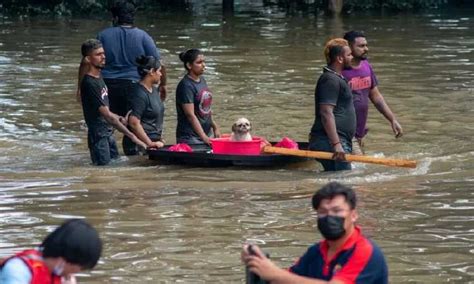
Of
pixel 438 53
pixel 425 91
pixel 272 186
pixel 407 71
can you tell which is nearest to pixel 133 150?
pixel 272 186

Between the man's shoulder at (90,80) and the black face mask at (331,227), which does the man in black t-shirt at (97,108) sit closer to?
the man's shoulder at (90,80)

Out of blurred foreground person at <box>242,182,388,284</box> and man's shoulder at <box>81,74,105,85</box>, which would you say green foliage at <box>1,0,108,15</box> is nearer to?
man's shoulder at <box>81,74,105,85</box>

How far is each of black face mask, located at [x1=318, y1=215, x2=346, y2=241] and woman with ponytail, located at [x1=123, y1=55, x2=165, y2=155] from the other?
22.4 ft

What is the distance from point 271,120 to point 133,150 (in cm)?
292

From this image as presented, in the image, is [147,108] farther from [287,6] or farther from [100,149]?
[287,6]

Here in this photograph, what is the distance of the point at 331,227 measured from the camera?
534 centimetres

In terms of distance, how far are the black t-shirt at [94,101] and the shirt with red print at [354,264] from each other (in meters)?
6.63

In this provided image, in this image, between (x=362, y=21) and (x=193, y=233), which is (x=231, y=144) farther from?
(x=362, y=21)

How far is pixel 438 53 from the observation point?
22.6 m

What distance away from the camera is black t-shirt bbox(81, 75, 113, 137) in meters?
11.9

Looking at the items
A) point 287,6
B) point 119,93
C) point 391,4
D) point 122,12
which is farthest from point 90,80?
point 287,6

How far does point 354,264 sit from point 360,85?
6220 mm

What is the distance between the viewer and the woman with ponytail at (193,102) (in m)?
12.1

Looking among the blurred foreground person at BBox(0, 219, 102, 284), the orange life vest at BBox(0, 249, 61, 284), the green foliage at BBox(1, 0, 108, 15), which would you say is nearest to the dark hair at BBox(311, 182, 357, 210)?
the blurred foreground person at BBox(0, 219, 102, 284)
